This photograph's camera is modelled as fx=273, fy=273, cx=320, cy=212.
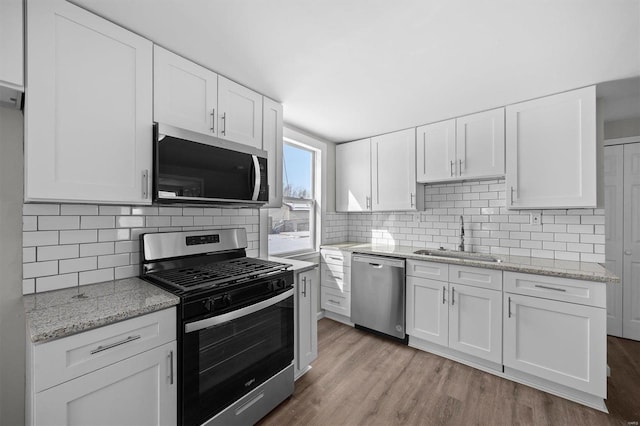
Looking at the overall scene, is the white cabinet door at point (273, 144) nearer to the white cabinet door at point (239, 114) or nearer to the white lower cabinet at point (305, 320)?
the white cabinet door at point (239, 114)

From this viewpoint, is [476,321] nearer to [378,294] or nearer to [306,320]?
[378,294]

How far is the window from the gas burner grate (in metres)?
0.94

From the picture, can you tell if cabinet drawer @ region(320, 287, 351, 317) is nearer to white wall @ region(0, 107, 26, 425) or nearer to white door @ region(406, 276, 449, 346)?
white door @ region(406, 276, 449, 346)

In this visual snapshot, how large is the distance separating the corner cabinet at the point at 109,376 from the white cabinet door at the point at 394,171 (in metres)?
2.59

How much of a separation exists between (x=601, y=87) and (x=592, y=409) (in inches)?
93.8

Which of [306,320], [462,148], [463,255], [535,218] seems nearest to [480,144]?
[462,148]

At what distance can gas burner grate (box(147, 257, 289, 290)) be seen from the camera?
153cm

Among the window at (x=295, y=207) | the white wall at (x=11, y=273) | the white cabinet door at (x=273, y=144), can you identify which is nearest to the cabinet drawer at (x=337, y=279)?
the window at (x=295, y=207)

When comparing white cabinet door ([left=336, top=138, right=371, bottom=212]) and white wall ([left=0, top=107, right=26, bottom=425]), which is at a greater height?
white cabinet door ([left=336, top=138, right=371, bottom=212])

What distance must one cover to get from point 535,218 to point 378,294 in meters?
1.69

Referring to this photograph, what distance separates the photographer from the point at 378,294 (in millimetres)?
2961

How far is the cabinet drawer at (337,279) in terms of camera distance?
328cm

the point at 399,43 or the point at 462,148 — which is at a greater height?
the point at 399,43

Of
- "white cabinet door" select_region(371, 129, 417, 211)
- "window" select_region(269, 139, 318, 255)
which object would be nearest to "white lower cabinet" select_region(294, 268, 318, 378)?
"window" select_region(269, 139, 318, 255)
